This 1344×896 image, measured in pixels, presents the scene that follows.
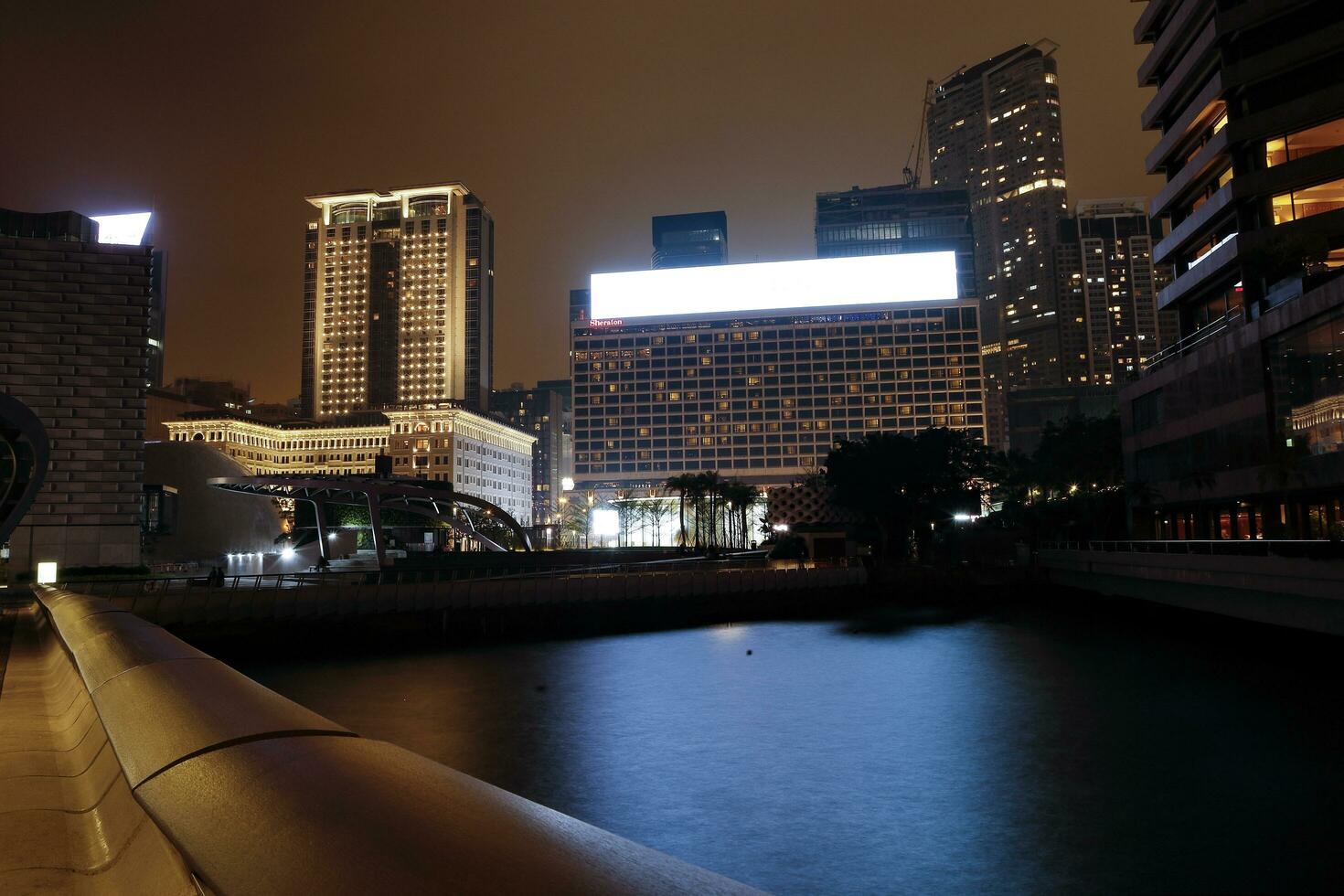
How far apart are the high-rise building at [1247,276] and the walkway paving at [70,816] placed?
2350 inches

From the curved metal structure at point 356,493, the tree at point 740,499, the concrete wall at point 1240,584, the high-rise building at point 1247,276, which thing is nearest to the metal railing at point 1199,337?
the high-rise building at point 1247,276

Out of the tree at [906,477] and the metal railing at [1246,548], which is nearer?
the metal railing at [1246,548]

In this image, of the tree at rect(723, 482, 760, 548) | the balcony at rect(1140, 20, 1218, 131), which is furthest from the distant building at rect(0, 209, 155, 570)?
the balcony at rect(1140, 20, 1218, 131)

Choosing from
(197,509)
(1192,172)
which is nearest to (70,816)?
(1192,172)

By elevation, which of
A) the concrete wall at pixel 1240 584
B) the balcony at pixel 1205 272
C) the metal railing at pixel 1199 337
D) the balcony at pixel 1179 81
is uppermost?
the balcony at pixel 1179 81

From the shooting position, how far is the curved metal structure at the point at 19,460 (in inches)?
1761

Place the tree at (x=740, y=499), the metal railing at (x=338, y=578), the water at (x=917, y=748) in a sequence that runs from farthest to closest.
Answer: the tree at (x=740, y=499)
the metal railing at (x=338, y=578)
the water at (x=917, y=748)

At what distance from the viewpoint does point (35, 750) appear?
8.33 m

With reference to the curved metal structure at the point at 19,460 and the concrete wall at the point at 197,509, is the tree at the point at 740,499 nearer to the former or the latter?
the concrete wall at the point at 197,509

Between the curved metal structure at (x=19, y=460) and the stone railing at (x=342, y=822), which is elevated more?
the curved metal structure at (x=19, y=460)

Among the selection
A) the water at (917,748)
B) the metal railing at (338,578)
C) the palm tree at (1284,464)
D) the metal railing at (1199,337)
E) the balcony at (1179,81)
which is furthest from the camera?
the balcony at (1179,81)

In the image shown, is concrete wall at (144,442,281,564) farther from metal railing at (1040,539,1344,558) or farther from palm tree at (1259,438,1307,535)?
palm tree at (1259,438,1307,535)

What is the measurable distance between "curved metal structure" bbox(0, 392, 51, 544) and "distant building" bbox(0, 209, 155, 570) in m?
43.5

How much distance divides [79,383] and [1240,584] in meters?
94.4
